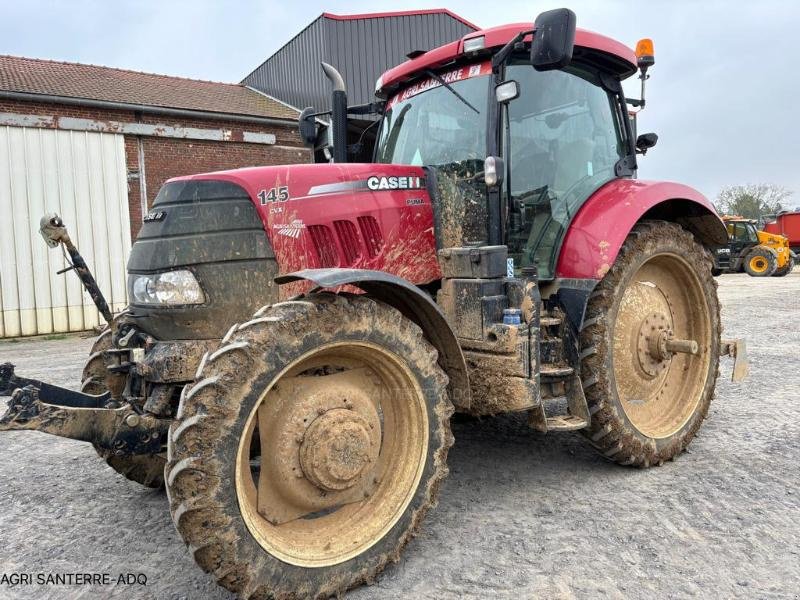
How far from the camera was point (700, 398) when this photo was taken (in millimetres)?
4246

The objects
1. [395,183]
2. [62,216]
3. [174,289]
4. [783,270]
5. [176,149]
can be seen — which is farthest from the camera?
[783,270]

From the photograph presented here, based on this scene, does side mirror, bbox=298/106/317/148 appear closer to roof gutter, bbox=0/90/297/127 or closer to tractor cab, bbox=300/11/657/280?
tractor cab, bbox=300/11/657/280

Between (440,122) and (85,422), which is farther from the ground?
(440,122)

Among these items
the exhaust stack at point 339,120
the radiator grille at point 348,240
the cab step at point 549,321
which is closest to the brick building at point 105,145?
the exhaust stack at point 339,120

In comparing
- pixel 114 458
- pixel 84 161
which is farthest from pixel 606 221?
pixel 84 161

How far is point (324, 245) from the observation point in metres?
3.04

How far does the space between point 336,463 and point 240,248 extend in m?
1.05

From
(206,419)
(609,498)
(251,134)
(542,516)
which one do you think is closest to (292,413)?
(206,419)

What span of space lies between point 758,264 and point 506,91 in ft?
78.5

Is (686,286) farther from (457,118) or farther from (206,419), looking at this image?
(206,419)

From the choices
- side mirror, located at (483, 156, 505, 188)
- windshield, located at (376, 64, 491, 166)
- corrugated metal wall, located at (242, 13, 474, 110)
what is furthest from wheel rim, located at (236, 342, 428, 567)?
corrugated metal wall, located at (242, 13, 474, 110)

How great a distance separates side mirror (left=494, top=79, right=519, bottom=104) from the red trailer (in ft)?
96.0

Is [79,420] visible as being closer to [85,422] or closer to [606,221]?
[85,422]

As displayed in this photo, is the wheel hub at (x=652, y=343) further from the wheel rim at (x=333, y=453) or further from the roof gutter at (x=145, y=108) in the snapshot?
the roof gutter at (x=145, y=108)
